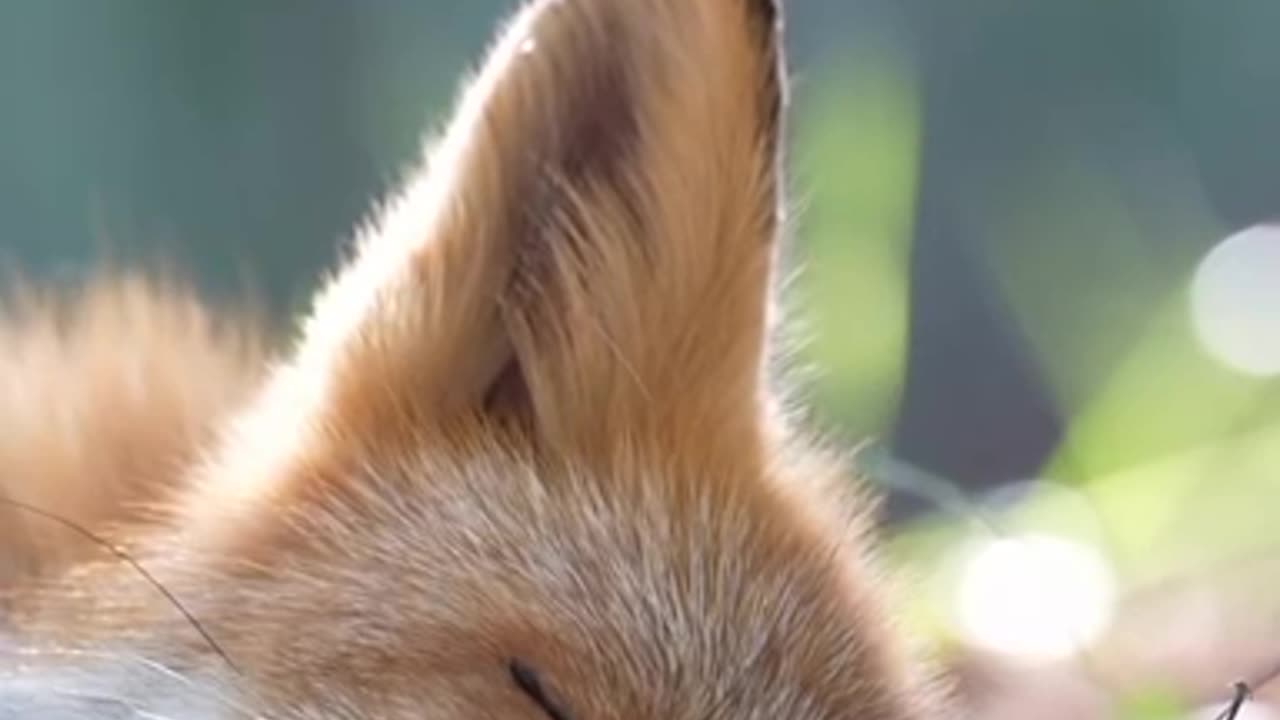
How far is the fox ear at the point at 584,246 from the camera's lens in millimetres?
932

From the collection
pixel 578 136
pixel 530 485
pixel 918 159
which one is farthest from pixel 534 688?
pixel 918 159

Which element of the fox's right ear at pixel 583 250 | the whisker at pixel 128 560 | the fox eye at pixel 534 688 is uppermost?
the fox's right ear at pixel 583 250

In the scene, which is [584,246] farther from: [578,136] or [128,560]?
[128,560]

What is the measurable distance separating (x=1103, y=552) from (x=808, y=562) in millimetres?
519

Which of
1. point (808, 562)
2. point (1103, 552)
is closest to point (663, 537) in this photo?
point (808, 562)

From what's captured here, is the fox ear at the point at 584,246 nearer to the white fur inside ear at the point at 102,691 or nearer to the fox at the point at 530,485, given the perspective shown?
the fox at the point at 530,485

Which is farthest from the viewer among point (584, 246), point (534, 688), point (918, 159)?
point (918, 159)

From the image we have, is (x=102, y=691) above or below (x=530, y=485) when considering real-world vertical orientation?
below

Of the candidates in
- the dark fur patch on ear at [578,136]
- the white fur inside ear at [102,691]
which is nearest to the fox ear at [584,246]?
the dark fur patch on ear at [578,136]

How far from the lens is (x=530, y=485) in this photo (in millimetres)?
952

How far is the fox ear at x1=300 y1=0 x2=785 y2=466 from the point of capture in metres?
0.93

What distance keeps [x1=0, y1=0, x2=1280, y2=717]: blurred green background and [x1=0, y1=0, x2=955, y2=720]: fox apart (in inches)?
25.7

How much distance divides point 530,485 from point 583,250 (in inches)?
4.1

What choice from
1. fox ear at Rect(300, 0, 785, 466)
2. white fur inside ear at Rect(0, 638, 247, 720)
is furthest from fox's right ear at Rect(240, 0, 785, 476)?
white fur inside ear at Rect(0, 638, 247, 720)
